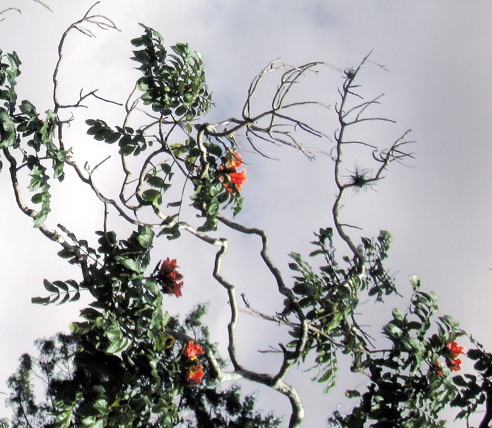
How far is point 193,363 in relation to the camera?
2555 millimetres

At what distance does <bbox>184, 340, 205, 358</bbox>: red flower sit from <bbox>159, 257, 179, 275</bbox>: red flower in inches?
11.4

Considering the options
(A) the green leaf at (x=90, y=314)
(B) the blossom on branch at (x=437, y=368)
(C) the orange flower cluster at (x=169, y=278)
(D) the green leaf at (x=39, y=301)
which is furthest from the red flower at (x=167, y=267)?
(B) the blossom on branch at (x=437, y=368)

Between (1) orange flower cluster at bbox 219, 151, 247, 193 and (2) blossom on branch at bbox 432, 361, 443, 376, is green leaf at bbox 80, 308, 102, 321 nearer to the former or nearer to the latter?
(1) orange flower cluster at bbox 219, 151, 247, 193

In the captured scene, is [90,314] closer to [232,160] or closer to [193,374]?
[193,374]

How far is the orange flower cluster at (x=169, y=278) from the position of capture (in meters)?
2.60

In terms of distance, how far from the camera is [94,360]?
240 cm

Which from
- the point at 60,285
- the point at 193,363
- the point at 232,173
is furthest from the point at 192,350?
the point at 232,173

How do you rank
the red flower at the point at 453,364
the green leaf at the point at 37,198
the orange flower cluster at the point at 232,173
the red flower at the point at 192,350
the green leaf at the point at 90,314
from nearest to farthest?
the green leaf at the point at 90,314, the green leaf at the point at 37,198, the red flower at the point at 192,350, the red flower at the point at 453,364, the orange flower cluster at the point at 232,173

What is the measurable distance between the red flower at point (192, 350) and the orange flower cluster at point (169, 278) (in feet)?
0.64

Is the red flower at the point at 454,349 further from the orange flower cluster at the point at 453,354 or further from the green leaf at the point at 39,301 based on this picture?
the green leaf at the point at 39,301

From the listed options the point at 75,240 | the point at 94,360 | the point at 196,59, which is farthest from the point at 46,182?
the point at 196,59

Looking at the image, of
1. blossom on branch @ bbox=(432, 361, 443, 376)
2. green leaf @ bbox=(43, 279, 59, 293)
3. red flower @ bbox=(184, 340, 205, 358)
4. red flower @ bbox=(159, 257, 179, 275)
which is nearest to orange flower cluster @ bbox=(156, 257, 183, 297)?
red flower @ bbox=(159, 257, 179, 275)

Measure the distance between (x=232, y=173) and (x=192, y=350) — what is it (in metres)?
0.79

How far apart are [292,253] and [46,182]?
1050 mm
